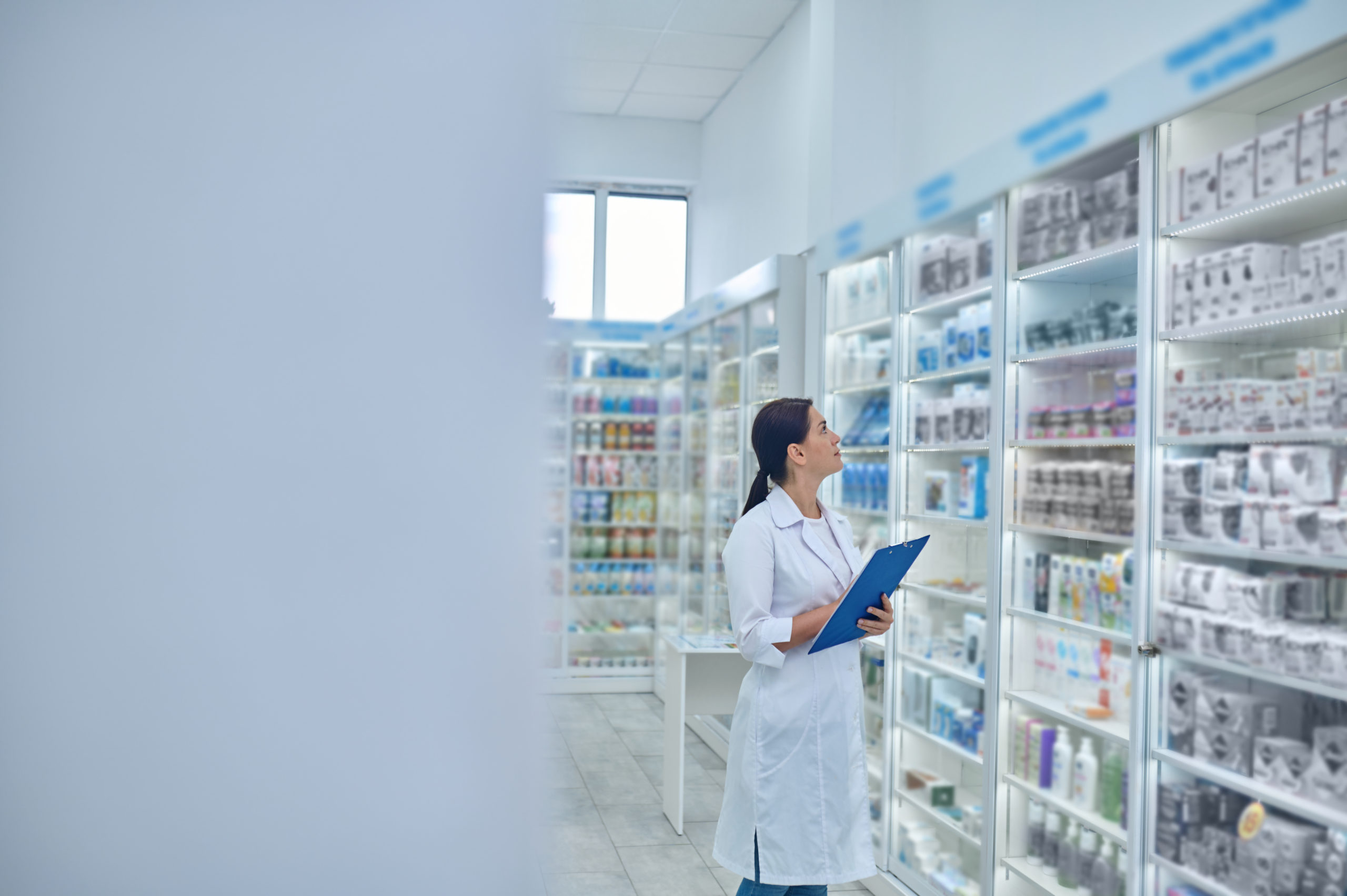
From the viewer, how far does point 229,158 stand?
79cm

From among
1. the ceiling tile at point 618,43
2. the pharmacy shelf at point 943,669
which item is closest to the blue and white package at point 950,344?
the pharmacy shelf at point 943,669

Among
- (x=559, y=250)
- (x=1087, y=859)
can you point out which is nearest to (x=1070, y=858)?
(x=1087, y=859)

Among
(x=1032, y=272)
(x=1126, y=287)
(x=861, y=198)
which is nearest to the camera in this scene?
(x=1126, y=287)

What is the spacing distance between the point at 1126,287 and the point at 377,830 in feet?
9.87

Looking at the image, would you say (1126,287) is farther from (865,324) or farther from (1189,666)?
(865,324)

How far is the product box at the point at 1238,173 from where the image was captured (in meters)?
2.57

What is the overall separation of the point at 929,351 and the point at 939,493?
1.98ft

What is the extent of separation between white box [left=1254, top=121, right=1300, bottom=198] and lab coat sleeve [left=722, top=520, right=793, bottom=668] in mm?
1511

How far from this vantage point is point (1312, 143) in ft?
7.86

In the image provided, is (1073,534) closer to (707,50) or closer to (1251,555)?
(1251,555)

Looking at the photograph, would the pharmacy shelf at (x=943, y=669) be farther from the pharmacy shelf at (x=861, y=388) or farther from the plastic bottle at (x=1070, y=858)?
the pharmacy shelf at (x=861, y=388)

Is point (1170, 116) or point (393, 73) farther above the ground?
point (1170, 116)

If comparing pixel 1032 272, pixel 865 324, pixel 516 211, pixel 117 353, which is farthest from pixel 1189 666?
pixel 117 353

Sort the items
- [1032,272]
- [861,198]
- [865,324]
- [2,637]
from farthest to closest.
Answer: [861,198], [865,324], [1032,272], [2,637]
